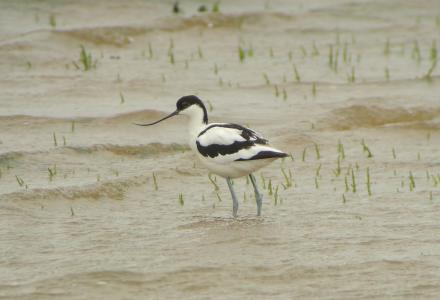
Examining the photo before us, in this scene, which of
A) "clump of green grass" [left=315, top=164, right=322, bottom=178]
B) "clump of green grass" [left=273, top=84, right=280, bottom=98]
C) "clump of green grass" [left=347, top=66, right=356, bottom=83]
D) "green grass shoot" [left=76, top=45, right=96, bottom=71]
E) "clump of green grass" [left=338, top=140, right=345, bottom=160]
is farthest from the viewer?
"green grass shoot" [left=76, top=45, right=96, bottom=71]

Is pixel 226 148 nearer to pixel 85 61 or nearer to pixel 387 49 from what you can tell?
pixel 85 61

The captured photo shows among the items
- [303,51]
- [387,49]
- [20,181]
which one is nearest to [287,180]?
[20,181]

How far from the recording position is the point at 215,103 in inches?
491

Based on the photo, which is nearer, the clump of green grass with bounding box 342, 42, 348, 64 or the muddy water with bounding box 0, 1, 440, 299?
the muddy water with bounding box 0, 1, 440, 299

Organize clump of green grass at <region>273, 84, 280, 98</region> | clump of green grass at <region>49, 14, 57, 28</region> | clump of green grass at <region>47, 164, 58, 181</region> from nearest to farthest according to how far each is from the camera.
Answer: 1. clump of green grass at <region>47, 164, 58, 181</region>
2. clump of green grass at <region>273, 84, 280, 98</region>
3. clump of green grass at <region>49, 14, 57, 28</region>

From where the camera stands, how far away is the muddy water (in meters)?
7.33

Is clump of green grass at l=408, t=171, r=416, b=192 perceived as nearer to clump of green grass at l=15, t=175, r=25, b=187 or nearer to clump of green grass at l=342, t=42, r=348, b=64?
clump of green grass at l=15, t=175, r=25, b=187

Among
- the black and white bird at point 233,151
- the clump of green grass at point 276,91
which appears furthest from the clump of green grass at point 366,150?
the black and white bird at point 233,151

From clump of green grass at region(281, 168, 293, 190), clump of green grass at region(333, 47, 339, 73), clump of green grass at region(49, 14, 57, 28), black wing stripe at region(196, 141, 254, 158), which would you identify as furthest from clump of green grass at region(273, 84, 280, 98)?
black wing stripe at region(196, 141, 254, 158)

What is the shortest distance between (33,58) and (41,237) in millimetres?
6151

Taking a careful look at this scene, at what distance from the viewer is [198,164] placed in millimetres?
10484

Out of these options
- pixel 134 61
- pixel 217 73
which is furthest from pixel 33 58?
pixel 217 73

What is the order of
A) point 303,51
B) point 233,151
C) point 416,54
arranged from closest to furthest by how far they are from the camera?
1. point 233,151
2. point 303,51
3. point 416,54

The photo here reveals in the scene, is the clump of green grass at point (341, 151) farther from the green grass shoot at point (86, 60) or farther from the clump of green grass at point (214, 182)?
the green grass shoot at point (86, 60)
